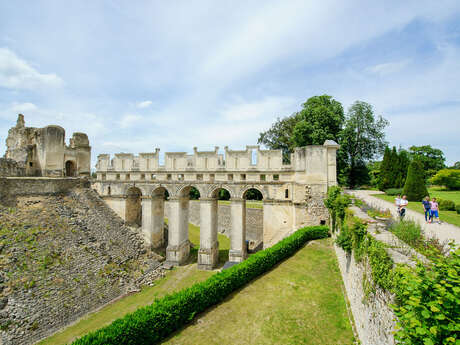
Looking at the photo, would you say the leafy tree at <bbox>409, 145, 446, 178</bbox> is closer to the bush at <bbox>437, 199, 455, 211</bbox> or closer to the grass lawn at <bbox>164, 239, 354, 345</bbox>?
the bush at <bbox>437, 199, 455, 211</bbox>

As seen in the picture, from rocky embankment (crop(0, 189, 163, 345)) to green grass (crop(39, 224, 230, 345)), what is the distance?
517 millimetres

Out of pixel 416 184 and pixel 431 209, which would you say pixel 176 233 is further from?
pixel 416 184

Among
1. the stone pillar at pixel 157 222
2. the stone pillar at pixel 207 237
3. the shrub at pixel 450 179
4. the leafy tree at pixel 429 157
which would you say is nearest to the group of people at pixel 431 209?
the stone pillar at pixel 207 237

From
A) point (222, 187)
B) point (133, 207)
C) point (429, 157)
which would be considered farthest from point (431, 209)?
point (429, 157)

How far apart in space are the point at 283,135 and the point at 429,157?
44.2 m

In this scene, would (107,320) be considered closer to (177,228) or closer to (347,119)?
(177,228)

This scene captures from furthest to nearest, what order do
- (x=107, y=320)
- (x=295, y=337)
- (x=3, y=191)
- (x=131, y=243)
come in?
(x=131, y=243)
(x=3, y=191)
(x=107, y=320)
(x=295, y=337)

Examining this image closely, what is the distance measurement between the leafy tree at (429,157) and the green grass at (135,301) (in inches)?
2149

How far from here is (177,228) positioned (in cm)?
2012

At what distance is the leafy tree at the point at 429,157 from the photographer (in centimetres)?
5212

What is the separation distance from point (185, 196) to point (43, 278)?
1111 cm

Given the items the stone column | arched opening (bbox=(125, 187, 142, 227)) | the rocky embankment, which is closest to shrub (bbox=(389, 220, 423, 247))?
the rocky embankment

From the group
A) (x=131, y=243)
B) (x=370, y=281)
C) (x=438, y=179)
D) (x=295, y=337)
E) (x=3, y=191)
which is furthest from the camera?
(x=438, y=179)

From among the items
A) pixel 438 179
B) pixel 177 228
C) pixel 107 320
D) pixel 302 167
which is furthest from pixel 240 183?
pixel 438 179
